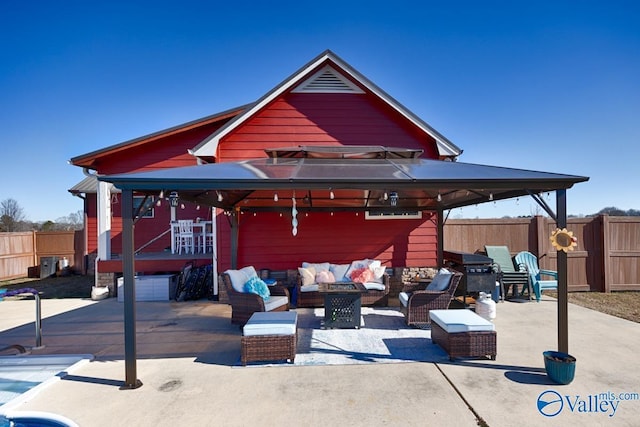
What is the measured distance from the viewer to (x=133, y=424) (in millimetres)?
2939

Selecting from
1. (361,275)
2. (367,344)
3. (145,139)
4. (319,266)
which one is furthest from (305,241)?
(145,139)

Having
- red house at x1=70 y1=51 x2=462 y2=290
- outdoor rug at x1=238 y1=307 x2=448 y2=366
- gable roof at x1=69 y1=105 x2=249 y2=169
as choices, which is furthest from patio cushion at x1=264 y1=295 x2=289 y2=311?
gable roof at x1=69 y1=105 x2=249 y2=169

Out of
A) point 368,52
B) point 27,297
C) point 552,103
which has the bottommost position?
point 27,297

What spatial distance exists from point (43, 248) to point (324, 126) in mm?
12552

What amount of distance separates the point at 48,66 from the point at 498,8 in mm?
12427

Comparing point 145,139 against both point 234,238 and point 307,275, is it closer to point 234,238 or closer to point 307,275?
point 234,238

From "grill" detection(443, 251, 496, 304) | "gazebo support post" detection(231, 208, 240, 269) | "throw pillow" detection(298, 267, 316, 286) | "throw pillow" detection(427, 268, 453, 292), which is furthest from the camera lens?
"gazebo support post" detection(231, 208, 240, 269)

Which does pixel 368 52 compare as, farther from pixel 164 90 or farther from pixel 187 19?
pixel 164 90

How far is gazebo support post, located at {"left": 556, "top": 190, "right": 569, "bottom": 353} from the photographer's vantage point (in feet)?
13.1

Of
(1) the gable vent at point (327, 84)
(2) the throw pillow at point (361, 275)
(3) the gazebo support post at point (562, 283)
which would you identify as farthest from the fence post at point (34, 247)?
(3) the gazebo support post at point (562, 283)

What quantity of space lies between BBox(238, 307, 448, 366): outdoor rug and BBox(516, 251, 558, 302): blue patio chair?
369 centimetres

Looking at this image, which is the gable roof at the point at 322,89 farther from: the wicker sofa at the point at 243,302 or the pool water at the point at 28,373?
the pool water at the point at 28,373

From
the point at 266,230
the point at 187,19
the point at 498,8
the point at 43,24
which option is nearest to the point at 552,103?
the point at 498,8

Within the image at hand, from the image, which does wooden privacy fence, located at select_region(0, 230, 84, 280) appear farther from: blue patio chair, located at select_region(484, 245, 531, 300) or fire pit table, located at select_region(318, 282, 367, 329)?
blue patio chair, located at select_region(484, 245, 531, 300)
